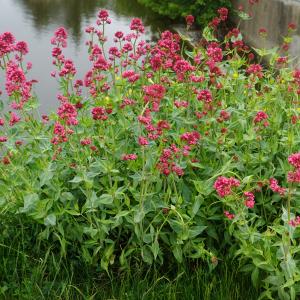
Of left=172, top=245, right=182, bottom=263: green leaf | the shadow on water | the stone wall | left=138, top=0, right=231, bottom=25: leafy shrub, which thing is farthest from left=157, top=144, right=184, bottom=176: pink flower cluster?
left=138, top=0, right=231, bottom=25: leafy shrub

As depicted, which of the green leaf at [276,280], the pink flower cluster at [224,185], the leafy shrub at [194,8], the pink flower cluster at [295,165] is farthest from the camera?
the leafy shrub at [194,8]

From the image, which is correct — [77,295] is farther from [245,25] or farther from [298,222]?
[245,25]

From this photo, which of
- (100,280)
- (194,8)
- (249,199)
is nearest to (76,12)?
(194,8)

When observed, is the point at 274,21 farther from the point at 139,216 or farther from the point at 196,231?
the point at 139,216

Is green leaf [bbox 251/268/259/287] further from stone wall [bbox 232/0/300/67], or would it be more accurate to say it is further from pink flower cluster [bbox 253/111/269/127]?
stone wall [bbox 232/0/300/67]

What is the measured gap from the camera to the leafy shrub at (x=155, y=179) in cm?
234

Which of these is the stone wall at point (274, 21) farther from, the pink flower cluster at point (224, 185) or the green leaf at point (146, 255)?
the pink flower cluster at point (224, 185)

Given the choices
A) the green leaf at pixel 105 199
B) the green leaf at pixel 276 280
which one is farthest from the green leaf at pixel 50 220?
the green leaf at pixel 276 280

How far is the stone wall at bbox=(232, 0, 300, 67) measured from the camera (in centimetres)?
755

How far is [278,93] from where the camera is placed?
10.4ft

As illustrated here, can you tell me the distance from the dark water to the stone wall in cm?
174

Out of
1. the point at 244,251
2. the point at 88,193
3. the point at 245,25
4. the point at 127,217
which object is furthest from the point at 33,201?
the point at 245,25

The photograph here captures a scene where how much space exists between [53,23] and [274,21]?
4.64 metres

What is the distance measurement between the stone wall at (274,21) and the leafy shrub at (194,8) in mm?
616
